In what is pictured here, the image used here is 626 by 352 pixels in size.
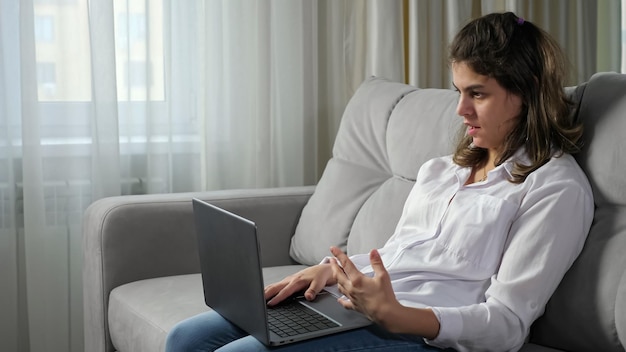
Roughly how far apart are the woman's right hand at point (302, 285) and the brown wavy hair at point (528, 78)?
1.24ft

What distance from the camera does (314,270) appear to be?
5.35 ft

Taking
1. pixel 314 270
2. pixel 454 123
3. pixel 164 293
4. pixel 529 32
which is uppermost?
pixel 529 32

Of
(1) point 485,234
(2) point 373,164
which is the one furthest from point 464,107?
(2) point 373,164

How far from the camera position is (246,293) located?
1.41 meters

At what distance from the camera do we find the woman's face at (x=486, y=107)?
1.53 meters

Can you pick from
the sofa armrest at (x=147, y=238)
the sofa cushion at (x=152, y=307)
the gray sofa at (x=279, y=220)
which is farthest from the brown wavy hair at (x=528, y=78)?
the sofa armrest at (x=147, y=238)

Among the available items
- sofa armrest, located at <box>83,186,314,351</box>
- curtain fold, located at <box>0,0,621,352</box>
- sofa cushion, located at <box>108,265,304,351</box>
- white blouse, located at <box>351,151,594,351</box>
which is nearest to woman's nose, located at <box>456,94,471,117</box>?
white blouse, located at <box>351,151,594,351</box>

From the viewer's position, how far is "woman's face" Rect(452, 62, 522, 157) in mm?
1533

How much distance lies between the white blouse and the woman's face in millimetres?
58

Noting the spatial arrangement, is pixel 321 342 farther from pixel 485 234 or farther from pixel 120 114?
pixel 120 114

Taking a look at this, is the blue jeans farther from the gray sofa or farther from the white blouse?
the gray sofa

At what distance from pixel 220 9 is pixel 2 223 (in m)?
0.89

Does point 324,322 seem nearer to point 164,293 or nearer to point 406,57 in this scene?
point 164,293

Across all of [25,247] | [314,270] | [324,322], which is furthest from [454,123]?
[25,247]
